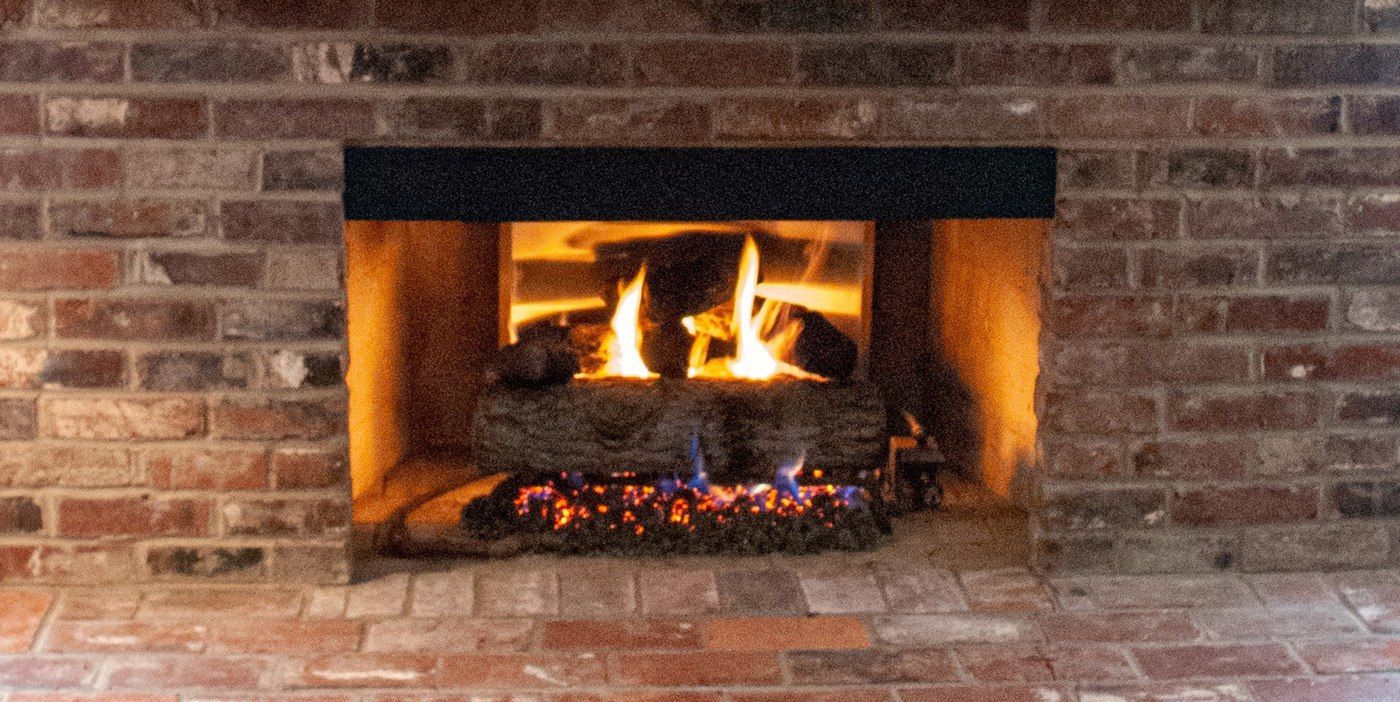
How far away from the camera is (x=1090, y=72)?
3.28 meters

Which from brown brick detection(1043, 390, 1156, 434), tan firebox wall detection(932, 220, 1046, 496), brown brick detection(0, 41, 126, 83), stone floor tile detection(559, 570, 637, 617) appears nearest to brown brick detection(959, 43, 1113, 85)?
tan firebox wall detection(932, 220, 1046, 496)

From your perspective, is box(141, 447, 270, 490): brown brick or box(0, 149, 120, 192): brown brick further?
box(141, 447, 270, 490): brown brick

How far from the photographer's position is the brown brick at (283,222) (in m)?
3.23

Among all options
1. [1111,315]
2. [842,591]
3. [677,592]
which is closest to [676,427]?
[677,592]

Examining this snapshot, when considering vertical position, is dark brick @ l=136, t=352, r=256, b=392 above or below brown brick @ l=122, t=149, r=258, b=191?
below

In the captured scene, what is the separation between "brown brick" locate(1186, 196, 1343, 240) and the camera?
3365 millimetres

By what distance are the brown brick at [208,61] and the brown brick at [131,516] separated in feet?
2.89

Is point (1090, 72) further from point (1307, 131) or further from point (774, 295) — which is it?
point (774, 295)

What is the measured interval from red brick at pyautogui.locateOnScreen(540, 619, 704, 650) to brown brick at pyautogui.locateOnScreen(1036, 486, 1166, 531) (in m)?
0.85

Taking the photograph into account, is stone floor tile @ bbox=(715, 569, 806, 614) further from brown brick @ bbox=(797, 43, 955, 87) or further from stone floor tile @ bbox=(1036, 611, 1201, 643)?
brown brick @ bbox=(797, 43, 955, 87)

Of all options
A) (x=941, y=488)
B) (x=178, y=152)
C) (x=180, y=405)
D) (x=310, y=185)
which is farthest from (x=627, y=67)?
(x=941, y=488)

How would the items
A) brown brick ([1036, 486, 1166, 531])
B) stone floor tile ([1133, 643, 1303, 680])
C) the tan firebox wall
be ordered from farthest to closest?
the tan firebox wall → brown brick ([1036, 486, 1166, 531]) → stone floor tile ([1133, 643, 1303, 680])

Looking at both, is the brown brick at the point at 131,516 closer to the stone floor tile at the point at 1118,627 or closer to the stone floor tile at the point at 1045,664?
the stone floor tile at the point at 1045,664

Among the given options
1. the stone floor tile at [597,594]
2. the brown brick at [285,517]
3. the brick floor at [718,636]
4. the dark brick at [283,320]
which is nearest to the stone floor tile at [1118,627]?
the brick floor at [718,636]
